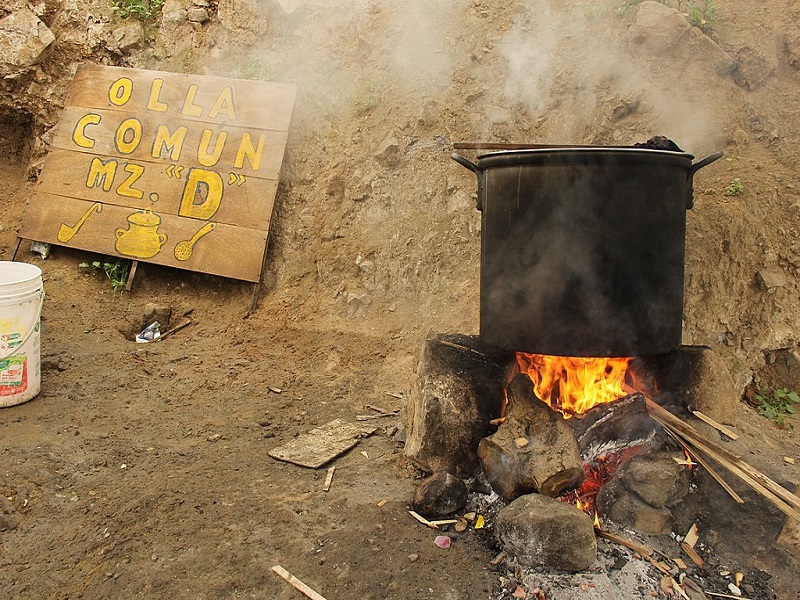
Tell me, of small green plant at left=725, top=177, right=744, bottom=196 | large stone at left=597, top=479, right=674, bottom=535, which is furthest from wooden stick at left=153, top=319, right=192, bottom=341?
small green plant at left=725, top=177, right=744, bottom=196

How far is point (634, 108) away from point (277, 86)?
3474 millimetres

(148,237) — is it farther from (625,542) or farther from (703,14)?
(703,14)

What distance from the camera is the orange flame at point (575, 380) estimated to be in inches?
115

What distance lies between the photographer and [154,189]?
573 cm

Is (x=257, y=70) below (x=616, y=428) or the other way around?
the other way around

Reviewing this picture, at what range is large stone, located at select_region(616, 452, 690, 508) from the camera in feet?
8.16

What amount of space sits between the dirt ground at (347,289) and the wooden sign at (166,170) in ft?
0.87

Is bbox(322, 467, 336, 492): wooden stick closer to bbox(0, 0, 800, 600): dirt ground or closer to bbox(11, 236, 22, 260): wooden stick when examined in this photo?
bbox(0, 0, 800, 600): dirt ground

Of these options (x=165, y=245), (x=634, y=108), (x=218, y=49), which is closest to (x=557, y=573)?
(x=634, y=108)

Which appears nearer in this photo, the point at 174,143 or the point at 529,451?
the point at 529,451

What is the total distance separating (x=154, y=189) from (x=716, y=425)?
5.35 meters

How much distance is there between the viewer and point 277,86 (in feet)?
18.9

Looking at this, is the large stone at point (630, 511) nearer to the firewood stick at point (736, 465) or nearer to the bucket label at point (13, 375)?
the firewood stick at point (736, 465)

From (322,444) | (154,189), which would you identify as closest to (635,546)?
(322,444)
